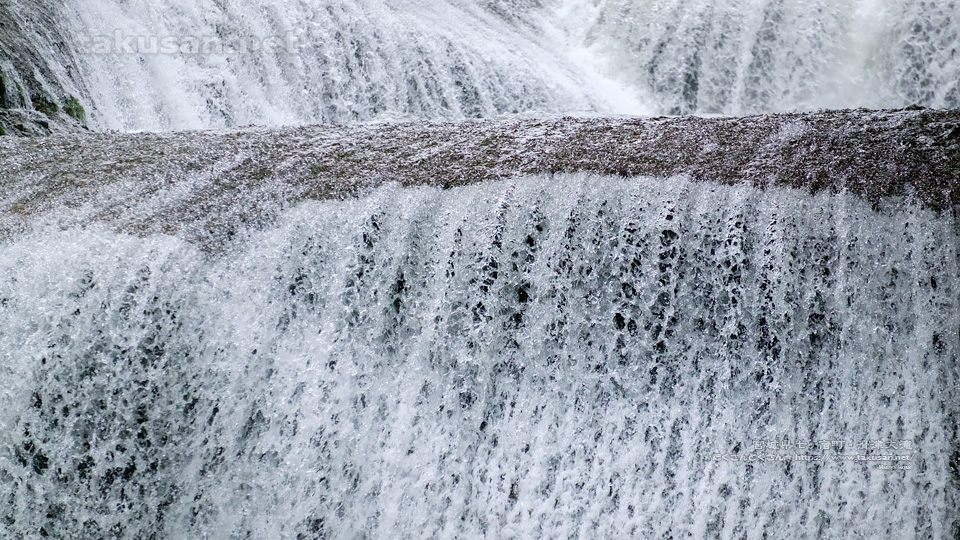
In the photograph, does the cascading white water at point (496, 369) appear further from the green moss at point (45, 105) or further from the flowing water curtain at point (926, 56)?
the flowing water curtain at point (926, 56)

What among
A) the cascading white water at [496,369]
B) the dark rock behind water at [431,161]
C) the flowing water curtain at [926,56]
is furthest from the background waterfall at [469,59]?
the cascading white water at [496,369]

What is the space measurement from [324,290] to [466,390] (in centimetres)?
64

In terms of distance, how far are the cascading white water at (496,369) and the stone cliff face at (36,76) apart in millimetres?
1888

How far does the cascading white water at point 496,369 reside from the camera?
3377mm

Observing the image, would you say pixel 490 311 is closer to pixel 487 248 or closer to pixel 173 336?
pixel 487 248

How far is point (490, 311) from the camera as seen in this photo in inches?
141

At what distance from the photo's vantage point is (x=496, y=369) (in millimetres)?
3582

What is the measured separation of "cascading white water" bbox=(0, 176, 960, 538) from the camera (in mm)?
3377

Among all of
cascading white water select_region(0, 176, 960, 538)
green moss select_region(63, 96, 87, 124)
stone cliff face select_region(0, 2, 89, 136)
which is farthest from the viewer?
green moss select_region(63, 96, 87, 124)

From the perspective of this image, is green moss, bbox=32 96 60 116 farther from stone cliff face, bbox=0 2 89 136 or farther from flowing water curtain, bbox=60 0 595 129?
flowing water curtain, bbox=60 0 595 129

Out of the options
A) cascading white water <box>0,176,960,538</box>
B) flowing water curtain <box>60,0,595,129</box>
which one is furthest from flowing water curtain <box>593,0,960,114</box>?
cascading white water <box>0,176,960,538</box>

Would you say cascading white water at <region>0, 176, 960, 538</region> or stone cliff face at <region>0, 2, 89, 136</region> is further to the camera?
stone cliff face at <region>0, 2, 89, 136</region>

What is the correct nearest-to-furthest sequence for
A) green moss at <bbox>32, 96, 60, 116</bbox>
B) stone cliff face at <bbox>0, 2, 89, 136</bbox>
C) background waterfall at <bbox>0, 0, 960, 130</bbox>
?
stone cliff face at <bbox>0, 2, 89, 136</bbox> → green moss at <bbox>32, 96, 60, 116</bbox> → background waterfall at <bbox>0, 0, 960, 130</bbox>

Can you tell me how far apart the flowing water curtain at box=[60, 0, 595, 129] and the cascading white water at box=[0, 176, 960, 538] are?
8.91 feet
